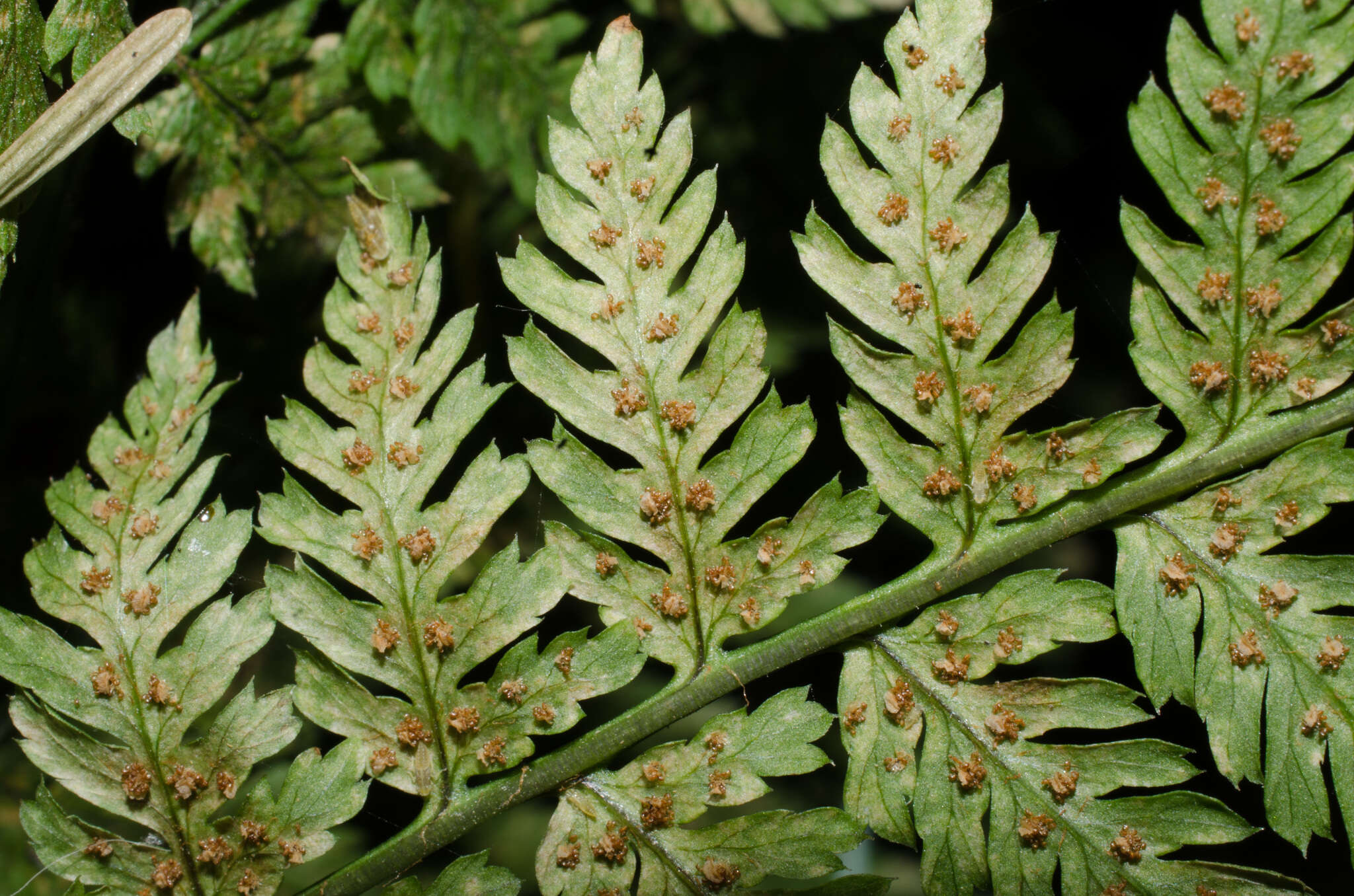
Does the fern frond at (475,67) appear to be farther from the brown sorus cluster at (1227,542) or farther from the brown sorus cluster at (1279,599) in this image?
the brown sorus cluster at (1279,599)

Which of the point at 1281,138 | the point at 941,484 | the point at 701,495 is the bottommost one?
the point at 941,484

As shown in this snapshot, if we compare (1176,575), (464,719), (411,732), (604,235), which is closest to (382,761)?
(411,732)

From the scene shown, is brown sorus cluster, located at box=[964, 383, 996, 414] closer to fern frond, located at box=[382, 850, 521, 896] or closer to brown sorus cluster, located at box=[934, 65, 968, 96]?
brown sorus cluster, located at box=[934, 65, 968, 96]

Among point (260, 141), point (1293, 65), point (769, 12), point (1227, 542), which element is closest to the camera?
point (1293, 65)

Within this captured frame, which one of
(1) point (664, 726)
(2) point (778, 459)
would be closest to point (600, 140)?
(2) point (778, 459)

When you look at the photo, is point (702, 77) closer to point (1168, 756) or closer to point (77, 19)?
point (77, 19)

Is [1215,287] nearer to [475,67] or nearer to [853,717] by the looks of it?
[853,717]

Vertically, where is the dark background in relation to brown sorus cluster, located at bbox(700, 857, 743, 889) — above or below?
above

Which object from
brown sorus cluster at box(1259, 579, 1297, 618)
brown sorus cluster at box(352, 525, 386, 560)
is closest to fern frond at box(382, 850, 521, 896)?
brown sorus cluster at box(352, 525, 386, 560)
